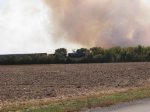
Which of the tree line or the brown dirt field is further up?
the tree line

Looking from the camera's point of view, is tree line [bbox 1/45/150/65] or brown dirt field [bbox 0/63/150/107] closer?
brown dirt field [bbox 0/63/150/107]

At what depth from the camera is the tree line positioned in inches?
3787

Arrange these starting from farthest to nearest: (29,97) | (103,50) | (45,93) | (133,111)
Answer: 1. (103,50)
2. (45,93)
3. (29,97)
4. (133,111)

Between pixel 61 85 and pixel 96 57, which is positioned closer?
pixel 61 85

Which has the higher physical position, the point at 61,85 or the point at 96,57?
the point at 96,57

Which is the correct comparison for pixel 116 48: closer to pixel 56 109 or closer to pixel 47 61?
pixel 47 61

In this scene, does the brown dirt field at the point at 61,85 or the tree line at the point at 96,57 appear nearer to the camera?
the brown dirt field at the point at 61,85

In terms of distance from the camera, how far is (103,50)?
111312mm

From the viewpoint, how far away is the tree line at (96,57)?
96.2m

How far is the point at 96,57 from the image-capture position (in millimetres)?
102250

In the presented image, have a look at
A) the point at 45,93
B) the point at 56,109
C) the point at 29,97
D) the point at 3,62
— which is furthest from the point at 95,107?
the point at 3,62

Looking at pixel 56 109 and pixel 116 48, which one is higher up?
pixel 116 48

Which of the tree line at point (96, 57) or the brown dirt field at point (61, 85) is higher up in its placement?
the tree line at point (96, 57)

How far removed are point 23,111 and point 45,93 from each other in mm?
9325
